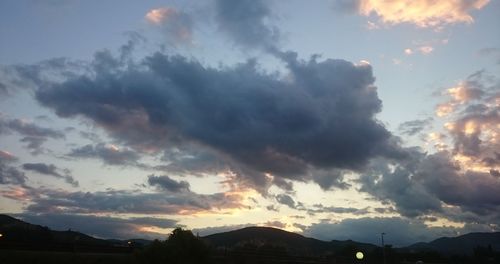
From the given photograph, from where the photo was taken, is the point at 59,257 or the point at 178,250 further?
the point at 178,250

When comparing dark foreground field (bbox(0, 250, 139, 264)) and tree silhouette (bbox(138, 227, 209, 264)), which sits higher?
tree silhouette (bbox(138, 227, 209, 264))

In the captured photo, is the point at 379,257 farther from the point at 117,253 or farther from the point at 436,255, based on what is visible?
the point at 117,253

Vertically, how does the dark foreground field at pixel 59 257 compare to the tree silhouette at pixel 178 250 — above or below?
below

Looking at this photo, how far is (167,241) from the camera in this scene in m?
65.9

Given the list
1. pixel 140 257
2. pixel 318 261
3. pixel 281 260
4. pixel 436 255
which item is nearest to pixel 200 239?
pixel 140 257

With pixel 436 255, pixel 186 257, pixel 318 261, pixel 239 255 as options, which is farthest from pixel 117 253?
pixel 436 255

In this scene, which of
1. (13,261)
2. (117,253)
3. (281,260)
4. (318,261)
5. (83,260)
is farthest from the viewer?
(318,261)

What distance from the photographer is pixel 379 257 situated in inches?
5595

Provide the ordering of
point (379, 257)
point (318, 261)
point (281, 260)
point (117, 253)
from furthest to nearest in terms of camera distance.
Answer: point (379, 257) → point (318, 261) → point (281, 260) → point (117, 253)

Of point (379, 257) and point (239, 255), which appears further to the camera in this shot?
point (379, 257)

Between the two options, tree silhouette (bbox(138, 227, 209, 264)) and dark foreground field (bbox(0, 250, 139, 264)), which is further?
tree silhouette (bbox(138, 227, 209, 264))

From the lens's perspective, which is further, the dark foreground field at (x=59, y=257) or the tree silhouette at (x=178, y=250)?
the tree silhouette at (x=178, y=250)

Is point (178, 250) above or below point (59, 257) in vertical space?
above

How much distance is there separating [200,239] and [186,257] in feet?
13.0
